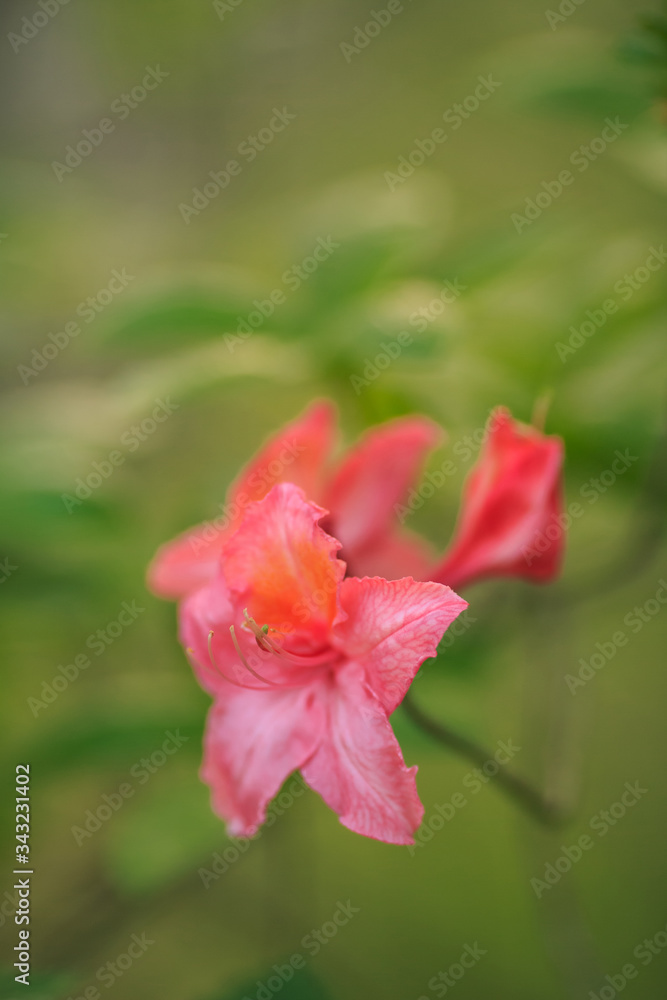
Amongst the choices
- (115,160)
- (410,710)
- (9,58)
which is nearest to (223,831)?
(410,710)

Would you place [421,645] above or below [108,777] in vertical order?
above

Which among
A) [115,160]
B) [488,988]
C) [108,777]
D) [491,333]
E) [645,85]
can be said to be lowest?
[108,777]

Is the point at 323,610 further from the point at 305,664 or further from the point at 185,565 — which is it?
the point at 185,565

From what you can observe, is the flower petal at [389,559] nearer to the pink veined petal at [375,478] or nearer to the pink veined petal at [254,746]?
the pink veined petal at [375,478]

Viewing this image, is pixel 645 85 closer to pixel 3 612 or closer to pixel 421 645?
pixel 421 645

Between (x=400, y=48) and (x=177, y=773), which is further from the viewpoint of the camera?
(x=400, y=48)

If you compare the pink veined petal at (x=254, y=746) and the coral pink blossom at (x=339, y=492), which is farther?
the coral pink blossom at (x=339, y=492)

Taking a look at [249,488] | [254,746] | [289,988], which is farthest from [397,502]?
[289,988]

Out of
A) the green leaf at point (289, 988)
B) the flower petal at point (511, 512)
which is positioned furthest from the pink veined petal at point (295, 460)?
the green leaf at point (289, 988)
